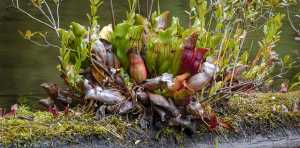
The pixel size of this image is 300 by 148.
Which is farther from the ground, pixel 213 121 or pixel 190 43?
pixel 190 43

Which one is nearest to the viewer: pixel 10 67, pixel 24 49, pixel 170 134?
pixel 170 134

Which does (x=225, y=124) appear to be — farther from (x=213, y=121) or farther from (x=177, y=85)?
(x=177, y=85)

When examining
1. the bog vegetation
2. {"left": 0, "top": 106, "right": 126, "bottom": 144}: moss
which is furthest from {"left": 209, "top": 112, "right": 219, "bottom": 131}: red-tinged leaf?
{"left": 0, "top": 106, "right": 126, "bottom": 144}: moss

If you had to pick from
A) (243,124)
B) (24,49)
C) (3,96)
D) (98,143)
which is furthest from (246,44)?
(98,143)

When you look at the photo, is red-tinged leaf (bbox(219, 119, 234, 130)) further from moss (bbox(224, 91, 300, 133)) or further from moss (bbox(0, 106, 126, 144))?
moss (bbox(0, 106, 126, 144))

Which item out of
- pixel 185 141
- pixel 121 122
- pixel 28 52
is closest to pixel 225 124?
pixel 185 141

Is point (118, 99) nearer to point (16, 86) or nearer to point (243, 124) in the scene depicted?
point (243, 124)

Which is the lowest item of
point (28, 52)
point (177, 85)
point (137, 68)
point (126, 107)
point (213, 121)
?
point (213, 121)

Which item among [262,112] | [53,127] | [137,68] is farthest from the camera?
[262,112]
